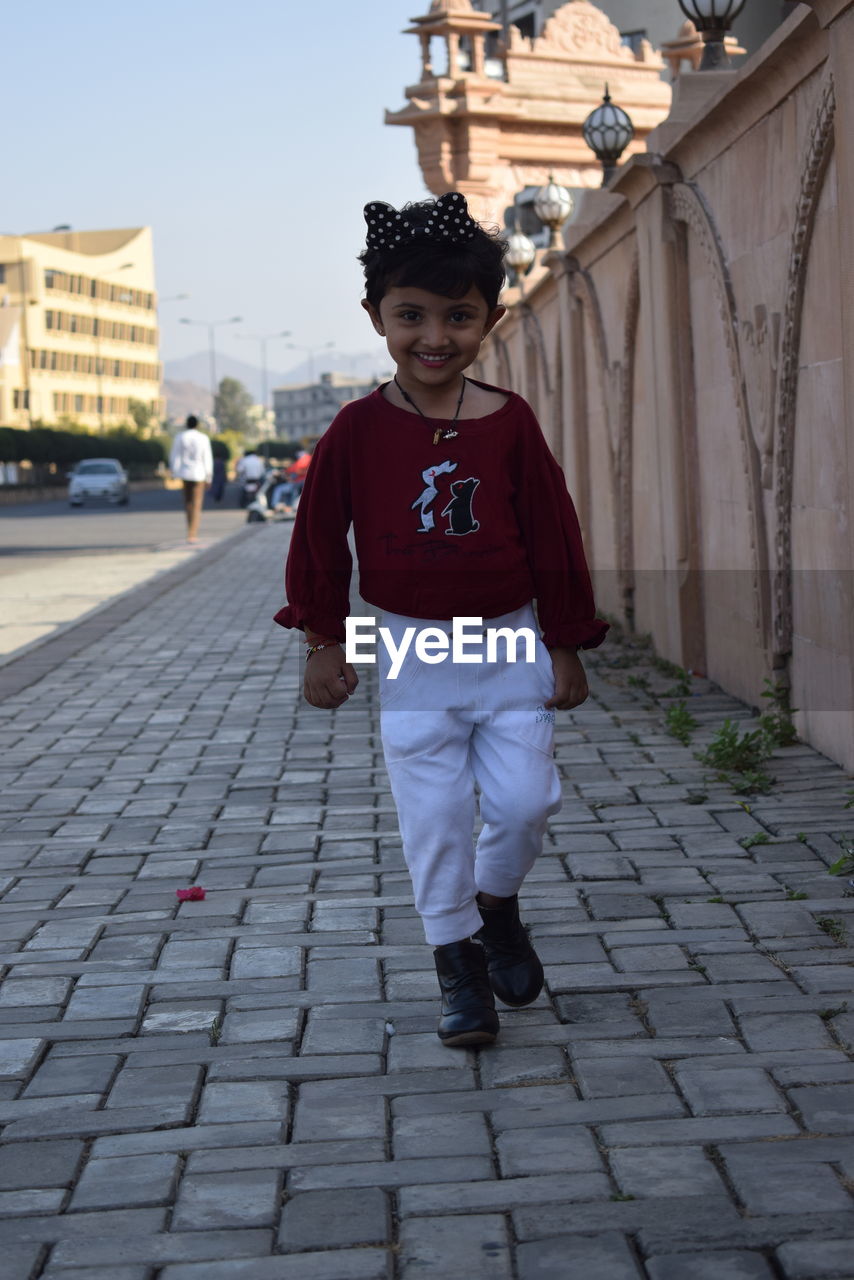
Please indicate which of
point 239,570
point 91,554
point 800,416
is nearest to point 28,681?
point 800,416

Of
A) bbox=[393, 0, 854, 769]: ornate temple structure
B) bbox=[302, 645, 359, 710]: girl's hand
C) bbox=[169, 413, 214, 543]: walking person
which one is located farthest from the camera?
bbox=[169, 413, 214, 543]: walking person

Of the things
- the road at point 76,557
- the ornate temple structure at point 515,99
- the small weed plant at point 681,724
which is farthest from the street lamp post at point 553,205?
the ornate temple structure at point 515,99

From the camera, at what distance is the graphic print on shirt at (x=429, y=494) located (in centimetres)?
378

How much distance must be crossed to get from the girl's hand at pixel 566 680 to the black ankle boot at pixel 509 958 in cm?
47

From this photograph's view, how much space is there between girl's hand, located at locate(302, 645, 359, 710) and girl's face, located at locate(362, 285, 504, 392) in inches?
24.0

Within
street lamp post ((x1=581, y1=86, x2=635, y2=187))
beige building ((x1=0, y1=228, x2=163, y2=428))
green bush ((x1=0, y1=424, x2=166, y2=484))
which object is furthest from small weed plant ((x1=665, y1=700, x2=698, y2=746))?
beige building ((x1=0, y1=228, x2=163, y2=428))

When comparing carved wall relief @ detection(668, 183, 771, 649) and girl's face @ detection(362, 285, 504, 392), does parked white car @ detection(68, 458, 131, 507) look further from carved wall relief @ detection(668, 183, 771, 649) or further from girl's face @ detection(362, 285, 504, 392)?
girl's face @ detection(362, 285, 504, 392)

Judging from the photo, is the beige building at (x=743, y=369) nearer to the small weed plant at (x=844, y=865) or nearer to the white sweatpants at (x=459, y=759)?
the small weed plant at (x=844, y=865)

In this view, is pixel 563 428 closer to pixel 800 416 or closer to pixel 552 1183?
pixel 800 416

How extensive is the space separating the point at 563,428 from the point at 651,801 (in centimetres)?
892

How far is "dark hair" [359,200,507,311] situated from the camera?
12.2 feet

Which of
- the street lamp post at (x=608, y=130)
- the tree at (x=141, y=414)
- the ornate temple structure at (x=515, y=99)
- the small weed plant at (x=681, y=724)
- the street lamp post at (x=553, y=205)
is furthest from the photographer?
the tree at (x=141, y=414)

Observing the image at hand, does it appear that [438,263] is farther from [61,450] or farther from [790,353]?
[61,450]

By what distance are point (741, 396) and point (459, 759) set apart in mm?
4483
